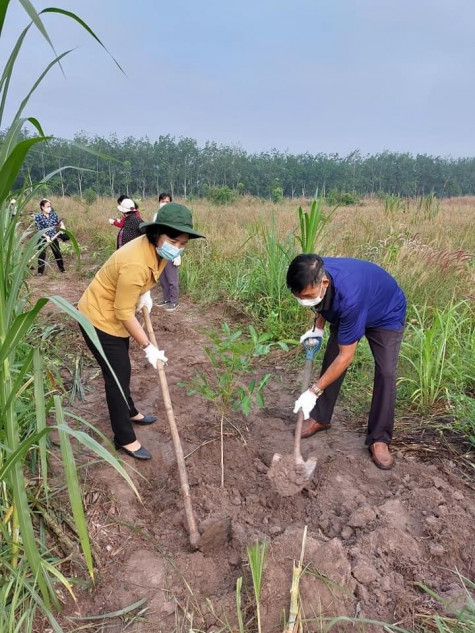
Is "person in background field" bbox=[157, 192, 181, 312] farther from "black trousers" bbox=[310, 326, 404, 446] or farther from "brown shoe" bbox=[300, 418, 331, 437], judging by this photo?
"black trousers" bbox=[310, 326, 404, 446]

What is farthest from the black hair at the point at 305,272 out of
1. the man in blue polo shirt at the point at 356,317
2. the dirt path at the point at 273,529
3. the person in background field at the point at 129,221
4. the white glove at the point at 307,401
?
the person in background field at the point at 129,221

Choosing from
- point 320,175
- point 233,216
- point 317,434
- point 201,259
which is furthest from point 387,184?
point 317,434

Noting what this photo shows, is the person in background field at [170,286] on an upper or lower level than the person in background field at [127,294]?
lower

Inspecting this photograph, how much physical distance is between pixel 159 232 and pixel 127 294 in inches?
14.3

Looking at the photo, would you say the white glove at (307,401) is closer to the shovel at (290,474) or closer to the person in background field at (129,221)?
the shovel at (290,474)

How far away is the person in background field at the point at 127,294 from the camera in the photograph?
210cm

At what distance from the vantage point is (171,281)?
5453mm

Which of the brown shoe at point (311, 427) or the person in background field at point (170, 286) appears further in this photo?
the person in background field at point (170, 286)

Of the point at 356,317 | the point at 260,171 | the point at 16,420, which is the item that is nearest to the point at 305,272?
the point at 356,317

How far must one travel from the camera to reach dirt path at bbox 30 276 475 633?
1.63m

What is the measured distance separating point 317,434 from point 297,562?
1.26 m

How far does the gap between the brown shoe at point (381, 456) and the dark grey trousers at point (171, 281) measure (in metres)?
3.58

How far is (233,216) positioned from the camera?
973cm

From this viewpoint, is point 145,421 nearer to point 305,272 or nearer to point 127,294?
point 127,294
